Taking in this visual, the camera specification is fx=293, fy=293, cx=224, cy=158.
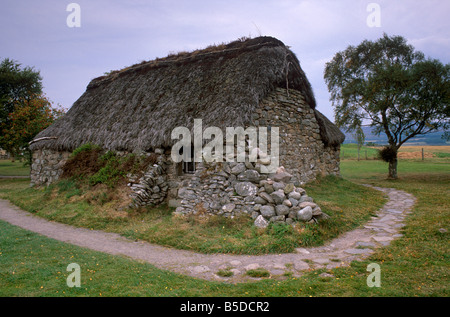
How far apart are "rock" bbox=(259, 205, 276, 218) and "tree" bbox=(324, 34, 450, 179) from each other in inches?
529

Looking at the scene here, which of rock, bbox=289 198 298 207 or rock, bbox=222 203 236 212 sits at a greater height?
rock, bbox=289 198 298 207

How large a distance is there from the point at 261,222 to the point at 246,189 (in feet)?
3.17

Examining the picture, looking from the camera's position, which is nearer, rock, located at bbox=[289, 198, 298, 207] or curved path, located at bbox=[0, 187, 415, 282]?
curved path, located at bbox=[0, 187, 415, 282]

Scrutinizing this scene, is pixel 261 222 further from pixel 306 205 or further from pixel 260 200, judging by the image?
pixel 306 205

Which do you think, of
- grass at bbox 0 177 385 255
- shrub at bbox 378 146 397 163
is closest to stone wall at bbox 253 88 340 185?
grass at bbox 0 177 385 255

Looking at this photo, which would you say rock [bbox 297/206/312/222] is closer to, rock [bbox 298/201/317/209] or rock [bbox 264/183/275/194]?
rock [bbox 298/201/317/209]

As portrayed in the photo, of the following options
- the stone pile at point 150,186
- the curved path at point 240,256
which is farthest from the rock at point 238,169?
the stone pile at point 150,186

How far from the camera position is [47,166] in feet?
47.6

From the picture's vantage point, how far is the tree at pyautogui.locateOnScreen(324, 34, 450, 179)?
52.0 feet

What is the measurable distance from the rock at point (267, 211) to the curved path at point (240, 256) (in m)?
1.22

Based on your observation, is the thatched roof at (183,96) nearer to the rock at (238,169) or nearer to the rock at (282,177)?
the rock at (238,169)

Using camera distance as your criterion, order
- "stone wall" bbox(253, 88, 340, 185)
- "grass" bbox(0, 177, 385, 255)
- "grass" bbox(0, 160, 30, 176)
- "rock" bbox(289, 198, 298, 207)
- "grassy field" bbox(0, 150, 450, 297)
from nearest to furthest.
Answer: "grassy field" bbox(0, 150, 450, 297) < "grass" bbox(0, 177, 385, 255) < "rock" bbox(289, 198, 298, 207) < "stone wall" bbox(253, 88, 340, 185) < "grass" bbox(0, 160, 30, 176)
